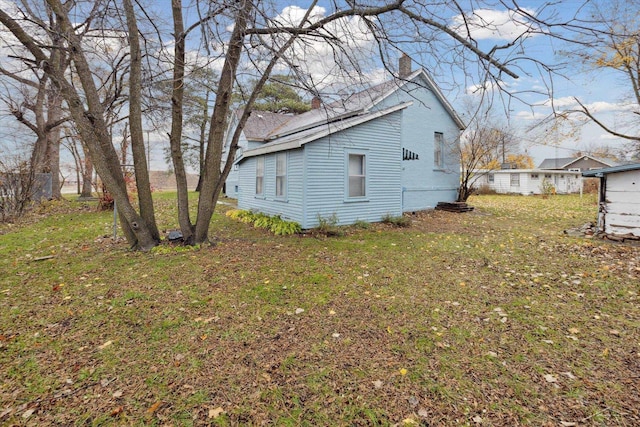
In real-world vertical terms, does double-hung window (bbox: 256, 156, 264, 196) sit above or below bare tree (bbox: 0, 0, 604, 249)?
below

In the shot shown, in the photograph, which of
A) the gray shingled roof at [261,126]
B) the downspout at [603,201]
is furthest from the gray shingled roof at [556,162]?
the downspout at [603,201]

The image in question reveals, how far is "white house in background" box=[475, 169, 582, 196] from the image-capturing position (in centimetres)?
2588

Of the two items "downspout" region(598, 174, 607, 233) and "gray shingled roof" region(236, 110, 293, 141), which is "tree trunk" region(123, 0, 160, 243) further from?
"gray shingled roof" region(236, 110, 293, 141)

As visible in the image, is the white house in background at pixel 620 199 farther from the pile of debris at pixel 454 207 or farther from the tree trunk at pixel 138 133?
the tree trunk at pixel 138 133

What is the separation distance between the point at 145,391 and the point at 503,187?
30.7 meters

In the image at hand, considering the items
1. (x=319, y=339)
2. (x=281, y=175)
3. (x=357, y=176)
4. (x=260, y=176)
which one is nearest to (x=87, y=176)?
(x=260, y=176)

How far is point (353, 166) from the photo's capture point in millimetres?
9516

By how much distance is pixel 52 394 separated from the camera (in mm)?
2355

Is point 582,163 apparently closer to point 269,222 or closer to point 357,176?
point 357,176

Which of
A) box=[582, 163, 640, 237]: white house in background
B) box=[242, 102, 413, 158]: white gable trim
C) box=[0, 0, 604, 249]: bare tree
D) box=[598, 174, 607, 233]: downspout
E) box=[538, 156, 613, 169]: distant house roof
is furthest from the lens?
box=[538, 156, 613, 169]: distant house roof

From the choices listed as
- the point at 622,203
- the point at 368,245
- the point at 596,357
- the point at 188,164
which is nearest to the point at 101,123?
the point at 368,245

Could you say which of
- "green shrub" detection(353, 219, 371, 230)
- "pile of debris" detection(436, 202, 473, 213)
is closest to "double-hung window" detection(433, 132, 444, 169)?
"pile of debris" detection(436, 202, 473, 213)

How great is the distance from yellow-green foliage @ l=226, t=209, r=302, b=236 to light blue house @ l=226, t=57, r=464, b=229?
256mm

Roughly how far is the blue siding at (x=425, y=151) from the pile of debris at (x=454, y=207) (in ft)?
0.93
